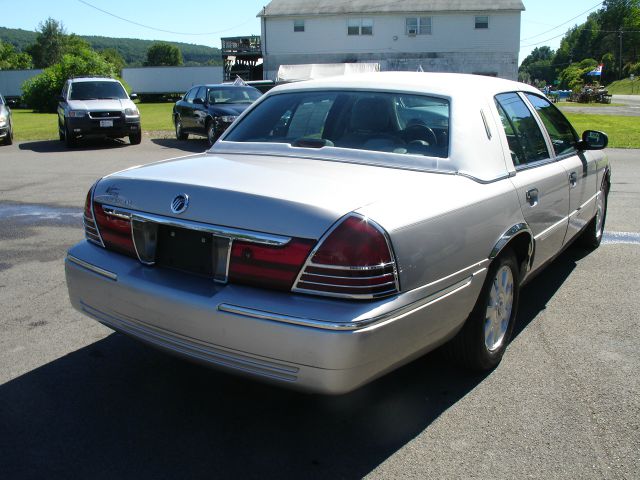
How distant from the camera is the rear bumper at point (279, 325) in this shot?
2.68m

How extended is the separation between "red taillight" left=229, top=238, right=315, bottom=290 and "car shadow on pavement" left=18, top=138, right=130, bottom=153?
15.3 m

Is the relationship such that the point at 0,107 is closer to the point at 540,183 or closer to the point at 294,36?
the point at 540,183

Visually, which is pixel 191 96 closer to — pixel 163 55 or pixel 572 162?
pixel 572 162

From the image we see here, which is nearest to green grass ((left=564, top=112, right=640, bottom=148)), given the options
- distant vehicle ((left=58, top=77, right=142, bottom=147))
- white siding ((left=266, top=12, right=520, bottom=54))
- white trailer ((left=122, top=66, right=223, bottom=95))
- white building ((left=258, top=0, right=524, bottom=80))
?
distant vehicle ((left=58, top=77, right=142, bottom=147))

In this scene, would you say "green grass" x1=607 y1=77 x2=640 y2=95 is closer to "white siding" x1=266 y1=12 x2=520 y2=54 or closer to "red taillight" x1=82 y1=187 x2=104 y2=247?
"white siding" x1=266 y1=12 x2=520 y2=54

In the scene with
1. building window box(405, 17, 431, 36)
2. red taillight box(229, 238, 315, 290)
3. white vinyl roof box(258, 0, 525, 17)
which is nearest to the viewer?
red taillight box(229, 238, 315, 290)

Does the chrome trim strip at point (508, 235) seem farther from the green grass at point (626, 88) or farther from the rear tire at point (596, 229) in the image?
the green grass at point (626, 88)

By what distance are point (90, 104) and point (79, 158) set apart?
274 cm

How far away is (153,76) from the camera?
5666cm

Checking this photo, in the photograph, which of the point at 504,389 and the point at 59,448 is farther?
the point at 504,389

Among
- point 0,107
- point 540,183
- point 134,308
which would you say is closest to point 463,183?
point 540,183

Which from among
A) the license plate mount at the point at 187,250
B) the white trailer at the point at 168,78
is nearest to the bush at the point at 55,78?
the white trailer at the point at 168,78

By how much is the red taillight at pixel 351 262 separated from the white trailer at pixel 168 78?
53.5m

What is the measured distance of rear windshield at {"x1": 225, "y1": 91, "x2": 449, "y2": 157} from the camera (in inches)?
151
